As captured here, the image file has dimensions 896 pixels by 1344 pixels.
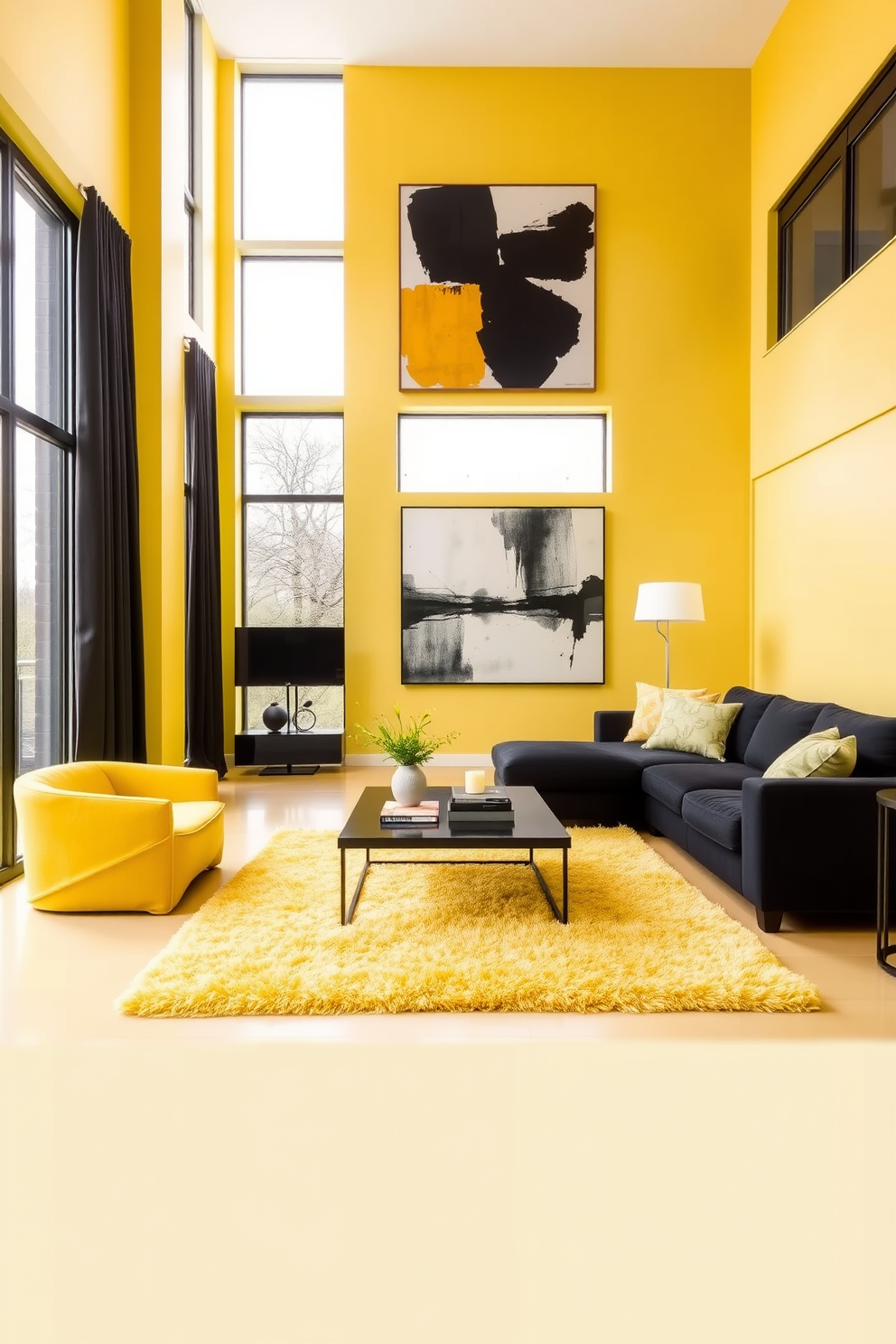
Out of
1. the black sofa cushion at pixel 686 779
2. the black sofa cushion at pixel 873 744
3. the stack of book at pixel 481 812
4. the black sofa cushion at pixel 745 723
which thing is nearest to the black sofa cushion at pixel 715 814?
the black sofa cushion at pixel 686 779

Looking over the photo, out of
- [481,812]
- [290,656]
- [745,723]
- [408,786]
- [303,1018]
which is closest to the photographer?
[303,1018]

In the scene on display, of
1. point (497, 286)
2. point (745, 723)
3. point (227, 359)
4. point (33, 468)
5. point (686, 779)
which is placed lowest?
point (686, 779)

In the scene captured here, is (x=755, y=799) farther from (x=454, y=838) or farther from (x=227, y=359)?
(x=227, y=359)

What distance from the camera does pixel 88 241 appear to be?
4746 mm

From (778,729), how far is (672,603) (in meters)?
1.82

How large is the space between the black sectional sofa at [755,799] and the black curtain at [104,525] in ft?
7.60

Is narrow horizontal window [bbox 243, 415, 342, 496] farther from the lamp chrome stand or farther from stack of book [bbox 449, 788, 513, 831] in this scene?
stack of book [bbox 449, 788, 513, 831]

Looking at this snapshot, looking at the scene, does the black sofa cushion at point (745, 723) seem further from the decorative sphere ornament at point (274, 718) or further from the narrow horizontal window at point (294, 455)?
the narrow horizontal window at point (294, 455)

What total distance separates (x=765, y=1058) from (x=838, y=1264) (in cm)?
78

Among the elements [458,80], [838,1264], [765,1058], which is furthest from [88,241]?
[838,1264]

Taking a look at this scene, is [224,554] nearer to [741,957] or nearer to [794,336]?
[794,336]

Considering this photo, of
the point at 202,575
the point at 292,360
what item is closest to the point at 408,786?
the point at 202,575

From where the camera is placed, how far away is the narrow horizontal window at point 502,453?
25.4ft

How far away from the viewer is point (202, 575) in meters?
6.84
